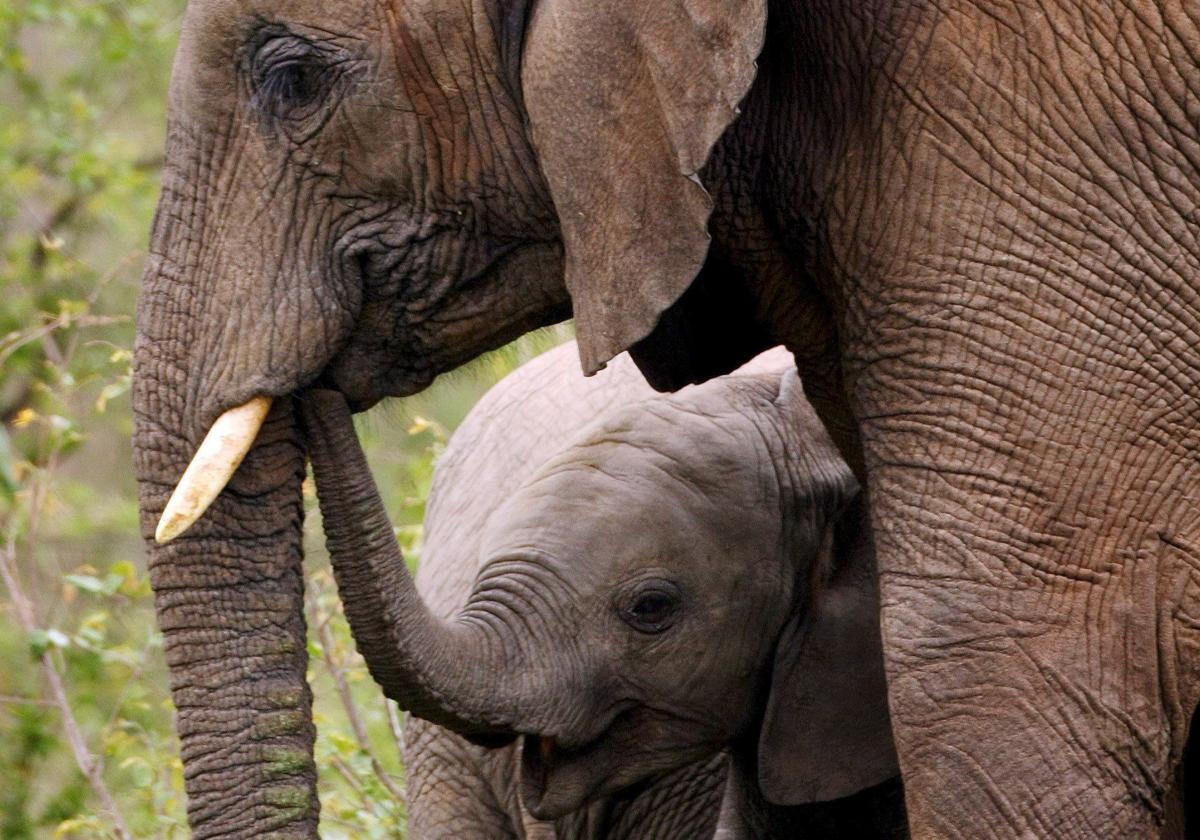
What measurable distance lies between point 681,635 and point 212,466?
3.74ft

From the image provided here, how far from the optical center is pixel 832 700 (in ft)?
14.1

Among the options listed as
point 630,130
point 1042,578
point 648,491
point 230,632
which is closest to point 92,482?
point 648,491

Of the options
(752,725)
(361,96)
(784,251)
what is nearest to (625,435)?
(752,725)

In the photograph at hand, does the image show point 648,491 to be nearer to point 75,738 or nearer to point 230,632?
point 230,632

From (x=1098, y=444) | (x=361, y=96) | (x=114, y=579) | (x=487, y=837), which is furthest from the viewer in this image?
(x=114, y=579)

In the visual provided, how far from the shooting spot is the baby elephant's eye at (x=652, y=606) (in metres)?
4.20

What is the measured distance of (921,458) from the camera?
10.9 feet

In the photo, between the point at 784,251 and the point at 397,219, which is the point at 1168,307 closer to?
the point at 784,251

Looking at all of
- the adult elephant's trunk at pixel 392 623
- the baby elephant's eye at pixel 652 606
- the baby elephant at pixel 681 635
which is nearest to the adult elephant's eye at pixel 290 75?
the adult elephant's trunk at pixel 392 623

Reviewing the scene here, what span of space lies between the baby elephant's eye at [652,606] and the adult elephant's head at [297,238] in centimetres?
80

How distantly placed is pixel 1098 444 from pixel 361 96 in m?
1.12

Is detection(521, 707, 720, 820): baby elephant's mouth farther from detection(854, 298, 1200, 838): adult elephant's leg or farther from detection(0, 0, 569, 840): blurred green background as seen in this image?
detection(854, 298, 1200, 838): adult elephant's leg

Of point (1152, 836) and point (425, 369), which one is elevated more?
point (425, 369)

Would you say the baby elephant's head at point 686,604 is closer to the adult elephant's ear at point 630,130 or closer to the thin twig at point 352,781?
the adult elephant's ear at point 630,130
